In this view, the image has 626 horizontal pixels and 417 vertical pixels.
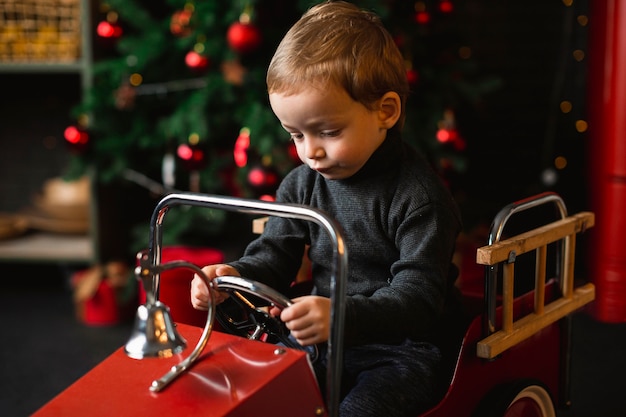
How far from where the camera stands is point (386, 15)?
86.4 inches

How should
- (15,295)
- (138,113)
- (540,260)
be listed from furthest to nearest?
(15,295)
(138,113)
(540,260)

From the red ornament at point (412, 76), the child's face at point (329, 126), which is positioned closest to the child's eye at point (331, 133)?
the child's face at point (329, 126)

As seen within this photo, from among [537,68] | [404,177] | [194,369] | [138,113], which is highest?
[537,68]

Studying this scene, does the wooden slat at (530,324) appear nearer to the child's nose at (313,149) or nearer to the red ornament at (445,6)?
the child's nose at (313,149)

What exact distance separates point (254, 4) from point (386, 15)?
392mm

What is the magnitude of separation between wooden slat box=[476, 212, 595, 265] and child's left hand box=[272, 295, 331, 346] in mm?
342

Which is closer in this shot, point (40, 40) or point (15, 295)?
point (40, 40)

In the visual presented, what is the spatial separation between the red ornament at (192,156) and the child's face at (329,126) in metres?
1.13

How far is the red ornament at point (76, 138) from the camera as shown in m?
2.62

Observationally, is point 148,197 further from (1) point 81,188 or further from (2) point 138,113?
(2) point 138,113

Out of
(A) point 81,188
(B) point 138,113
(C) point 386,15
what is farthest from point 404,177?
(A) point 81,188

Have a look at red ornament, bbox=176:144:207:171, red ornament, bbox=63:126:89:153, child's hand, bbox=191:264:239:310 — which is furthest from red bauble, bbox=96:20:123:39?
child's hand, bbox=191:264:239:310

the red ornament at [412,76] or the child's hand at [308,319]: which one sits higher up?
the red ornament at [412,76]

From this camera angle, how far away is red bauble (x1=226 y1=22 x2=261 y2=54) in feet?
7.19
